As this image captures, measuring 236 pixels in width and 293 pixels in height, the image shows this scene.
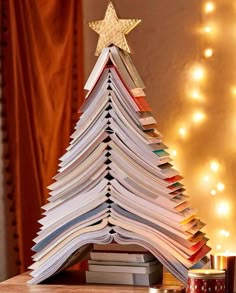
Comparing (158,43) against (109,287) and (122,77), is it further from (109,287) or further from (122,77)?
(109,287)

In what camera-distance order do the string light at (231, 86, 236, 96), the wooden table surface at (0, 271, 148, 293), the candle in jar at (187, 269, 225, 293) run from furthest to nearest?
the string light at (231, 86, 236, 96)
the wooden table surface at (0, 271, 148, 293)
the candle in jar at (187, 269, 225, 293)

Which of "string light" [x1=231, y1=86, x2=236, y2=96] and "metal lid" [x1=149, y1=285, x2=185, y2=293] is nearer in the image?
"metal lid" [x1=149, y1=285, x2=185, y2=293]

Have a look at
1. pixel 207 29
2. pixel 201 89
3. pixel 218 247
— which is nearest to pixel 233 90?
pixel 201 89

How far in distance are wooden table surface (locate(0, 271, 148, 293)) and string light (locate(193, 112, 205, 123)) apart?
0.57 m

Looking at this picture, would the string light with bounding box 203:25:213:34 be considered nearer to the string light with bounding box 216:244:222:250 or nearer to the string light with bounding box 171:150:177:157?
the string light with bounding box 171:150:177:157

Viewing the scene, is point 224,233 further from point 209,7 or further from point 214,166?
point 209,7

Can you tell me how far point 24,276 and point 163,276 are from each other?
0.35m

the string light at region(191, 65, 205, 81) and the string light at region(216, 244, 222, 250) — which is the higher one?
the string light at region(191, 65, 205, 81)

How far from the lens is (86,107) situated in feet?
5.19

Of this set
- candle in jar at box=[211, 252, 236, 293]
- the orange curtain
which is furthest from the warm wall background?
candle in jar at box=[211, 252, 236, 293]

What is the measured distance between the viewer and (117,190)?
1.51 m

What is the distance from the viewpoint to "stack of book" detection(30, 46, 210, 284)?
4.86ft

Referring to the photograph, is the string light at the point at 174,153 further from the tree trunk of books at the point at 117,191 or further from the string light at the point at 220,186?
the tree trunk of books at the point at 117,191

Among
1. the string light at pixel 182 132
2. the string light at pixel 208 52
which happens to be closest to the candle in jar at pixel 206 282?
the string light at pixel 182 132
